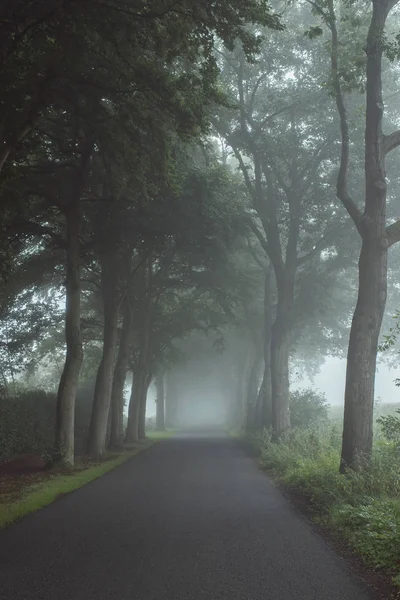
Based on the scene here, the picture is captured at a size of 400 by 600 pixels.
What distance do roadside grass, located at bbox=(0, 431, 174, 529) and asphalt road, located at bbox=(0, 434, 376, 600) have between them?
0.84 feet

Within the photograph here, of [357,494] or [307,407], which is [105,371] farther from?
[307,407]

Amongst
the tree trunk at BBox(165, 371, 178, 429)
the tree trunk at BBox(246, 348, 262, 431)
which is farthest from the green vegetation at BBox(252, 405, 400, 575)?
the tree trunk at BBox(165, 371, 178, 429)

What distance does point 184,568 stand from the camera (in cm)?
602

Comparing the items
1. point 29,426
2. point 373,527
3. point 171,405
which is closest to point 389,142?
point 373,527

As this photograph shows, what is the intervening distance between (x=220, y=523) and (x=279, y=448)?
33.0 ft

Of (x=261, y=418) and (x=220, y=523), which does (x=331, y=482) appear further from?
(x=261, y=418)

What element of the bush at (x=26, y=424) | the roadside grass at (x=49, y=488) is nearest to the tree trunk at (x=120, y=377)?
the bush at (x=26, y=424)

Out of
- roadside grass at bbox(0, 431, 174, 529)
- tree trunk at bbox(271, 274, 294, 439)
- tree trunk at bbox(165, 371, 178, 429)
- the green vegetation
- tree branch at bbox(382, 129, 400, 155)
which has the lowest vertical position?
tree trunk at bbox(165, 371, 178, 429)

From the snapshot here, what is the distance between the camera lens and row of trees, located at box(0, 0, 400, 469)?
10133 mm

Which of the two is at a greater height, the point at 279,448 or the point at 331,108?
the point at 331,108

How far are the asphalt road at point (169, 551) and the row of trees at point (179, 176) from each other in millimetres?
3703

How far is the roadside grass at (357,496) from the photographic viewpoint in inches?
253

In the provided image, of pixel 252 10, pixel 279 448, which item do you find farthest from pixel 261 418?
pixel 252 10

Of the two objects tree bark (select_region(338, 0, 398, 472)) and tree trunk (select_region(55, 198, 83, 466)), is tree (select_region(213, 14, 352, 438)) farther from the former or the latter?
tree bark (select_region(338, 0, 398, 472))
